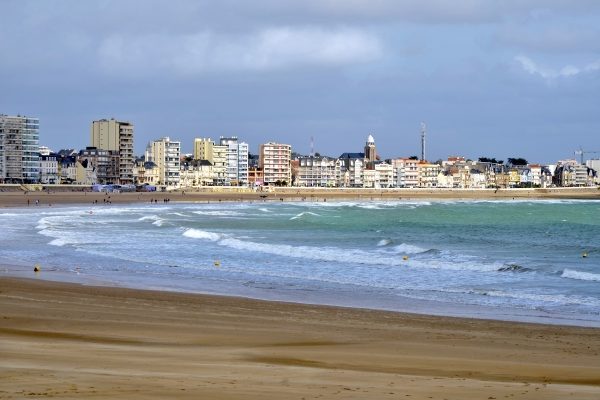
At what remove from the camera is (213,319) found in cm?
1484

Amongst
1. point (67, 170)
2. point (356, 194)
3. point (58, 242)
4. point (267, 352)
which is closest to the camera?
point (267, 352)

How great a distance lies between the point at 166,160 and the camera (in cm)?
17538

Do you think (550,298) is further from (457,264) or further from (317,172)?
(317,172)

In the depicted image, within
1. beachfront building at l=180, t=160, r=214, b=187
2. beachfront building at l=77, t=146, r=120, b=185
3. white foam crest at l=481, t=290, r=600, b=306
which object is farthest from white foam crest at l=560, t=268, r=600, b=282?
beachfront building at l=180, t=160, r=214, b=187

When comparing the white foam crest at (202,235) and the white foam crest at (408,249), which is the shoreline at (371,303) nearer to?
the white foam crest at (408,249)

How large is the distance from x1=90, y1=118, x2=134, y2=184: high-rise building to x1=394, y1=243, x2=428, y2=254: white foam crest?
13635cm

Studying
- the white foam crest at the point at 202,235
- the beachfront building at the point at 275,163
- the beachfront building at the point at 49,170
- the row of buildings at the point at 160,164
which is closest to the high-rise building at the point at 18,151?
the row of buildings at the point at 160,164

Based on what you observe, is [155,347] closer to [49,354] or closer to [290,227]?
[49,354]

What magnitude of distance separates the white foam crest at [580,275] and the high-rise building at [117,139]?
14765 centimetres

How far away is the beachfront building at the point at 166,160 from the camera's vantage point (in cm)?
17475

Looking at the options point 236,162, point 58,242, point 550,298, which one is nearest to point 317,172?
point 236,162

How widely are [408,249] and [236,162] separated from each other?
153720mm

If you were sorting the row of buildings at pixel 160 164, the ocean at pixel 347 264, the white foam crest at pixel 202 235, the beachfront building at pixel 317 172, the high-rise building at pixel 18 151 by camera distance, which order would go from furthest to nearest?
1. the beachfront building at pixel 317 172
2. the row of buildings at pixel 160 164
3. the high-rise building at pixel 18 151
4. the white foam crest at pixel 202 235
5. the ocean at pixel 347 264

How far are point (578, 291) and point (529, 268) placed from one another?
5.60 meters
